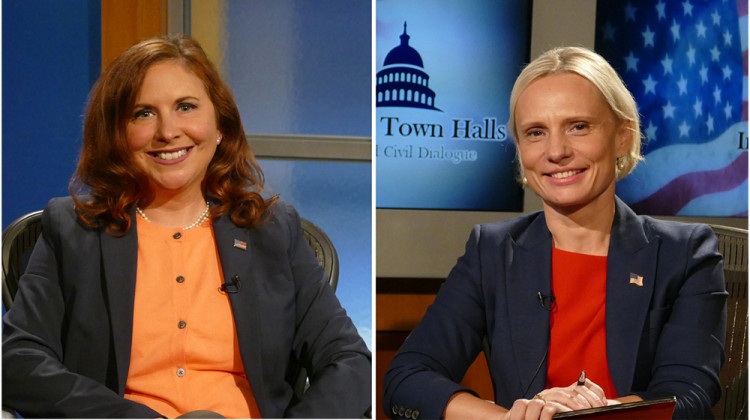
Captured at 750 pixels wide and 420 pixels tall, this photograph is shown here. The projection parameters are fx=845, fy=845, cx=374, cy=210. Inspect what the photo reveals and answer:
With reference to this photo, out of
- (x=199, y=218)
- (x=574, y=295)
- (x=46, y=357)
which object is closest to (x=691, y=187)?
(x=574, y=295)

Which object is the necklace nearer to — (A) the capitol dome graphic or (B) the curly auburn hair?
(B) the curly auburn hair

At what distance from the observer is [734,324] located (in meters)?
2.49

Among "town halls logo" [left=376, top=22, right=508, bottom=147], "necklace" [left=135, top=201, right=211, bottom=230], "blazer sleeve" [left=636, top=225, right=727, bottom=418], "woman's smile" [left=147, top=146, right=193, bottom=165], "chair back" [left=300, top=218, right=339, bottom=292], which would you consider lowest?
"blazer sleeve" [left=636, top=225, right=727, bottom=418]

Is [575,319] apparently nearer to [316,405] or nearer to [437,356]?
[437,356]

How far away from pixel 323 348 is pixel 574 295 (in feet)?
2.43

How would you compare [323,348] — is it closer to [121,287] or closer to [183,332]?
[183,332]

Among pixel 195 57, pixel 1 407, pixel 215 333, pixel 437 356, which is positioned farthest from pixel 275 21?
pixel 1 407

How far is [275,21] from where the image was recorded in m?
2.60

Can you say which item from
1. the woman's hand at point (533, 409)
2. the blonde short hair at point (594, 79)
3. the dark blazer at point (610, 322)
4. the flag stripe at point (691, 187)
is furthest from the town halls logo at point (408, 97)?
the woman's hand at point (533, 409)

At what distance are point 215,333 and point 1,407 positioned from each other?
64 centimetres

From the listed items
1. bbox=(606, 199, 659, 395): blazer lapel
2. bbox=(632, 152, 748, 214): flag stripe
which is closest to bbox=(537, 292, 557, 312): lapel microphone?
bbox=(606, 199, 659, 395): blazer lapel

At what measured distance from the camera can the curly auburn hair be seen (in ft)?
7.68

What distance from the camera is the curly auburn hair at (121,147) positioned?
234cm

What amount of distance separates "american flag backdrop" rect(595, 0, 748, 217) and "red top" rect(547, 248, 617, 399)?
1.07 ft
